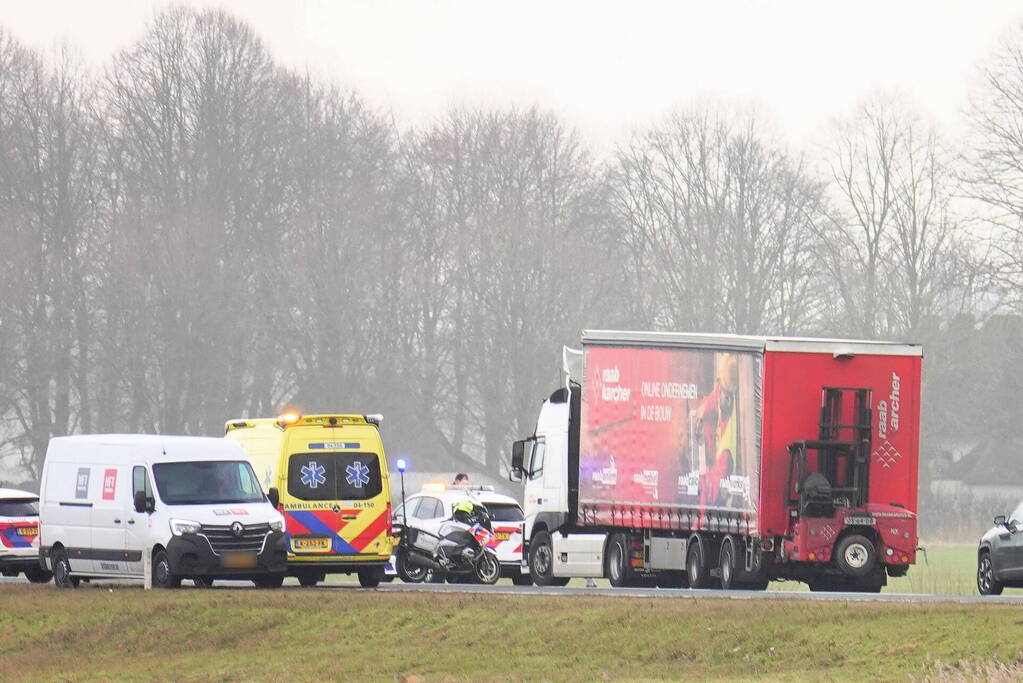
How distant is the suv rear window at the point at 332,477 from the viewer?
29422mm

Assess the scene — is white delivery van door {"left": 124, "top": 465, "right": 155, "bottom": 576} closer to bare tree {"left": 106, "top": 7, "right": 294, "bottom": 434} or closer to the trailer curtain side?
Result: the trailer curtain side

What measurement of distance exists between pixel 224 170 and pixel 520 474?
1732 inches

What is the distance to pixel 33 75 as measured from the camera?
75.4 meters

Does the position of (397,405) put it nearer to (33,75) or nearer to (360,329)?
(360,329)

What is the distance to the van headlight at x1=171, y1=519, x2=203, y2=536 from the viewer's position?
27.5 meters

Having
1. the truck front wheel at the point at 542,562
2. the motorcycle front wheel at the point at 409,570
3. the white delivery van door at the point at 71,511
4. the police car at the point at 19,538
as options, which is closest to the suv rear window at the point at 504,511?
the truck front wheel at the point at 542,562

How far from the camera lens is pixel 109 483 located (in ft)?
94.2

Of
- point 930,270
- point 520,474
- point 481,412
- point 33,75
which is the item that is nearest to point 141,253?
point 33,75

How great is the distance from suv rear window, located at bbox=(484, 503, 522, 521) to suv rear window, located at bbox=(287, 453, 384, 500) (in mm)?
5964

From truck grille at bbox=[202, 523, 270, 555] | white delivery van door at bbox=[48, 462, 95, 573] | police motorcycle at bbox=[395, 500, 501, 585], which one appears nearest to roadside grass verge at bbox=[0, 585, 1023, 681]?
truck grille at bbox=[202, 523, 270, 555]

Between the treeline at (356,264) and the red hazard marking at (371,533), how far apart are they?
42.8 metres

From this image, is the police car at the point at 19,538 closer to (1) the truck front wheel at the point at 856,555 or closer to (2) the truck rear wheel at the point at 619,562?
A: (2) the truck rear wheel at the point at 619,562

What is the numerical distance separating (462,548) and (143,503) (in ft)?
18.8

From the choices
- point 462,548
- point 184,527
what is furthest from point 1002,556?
point 184,527
